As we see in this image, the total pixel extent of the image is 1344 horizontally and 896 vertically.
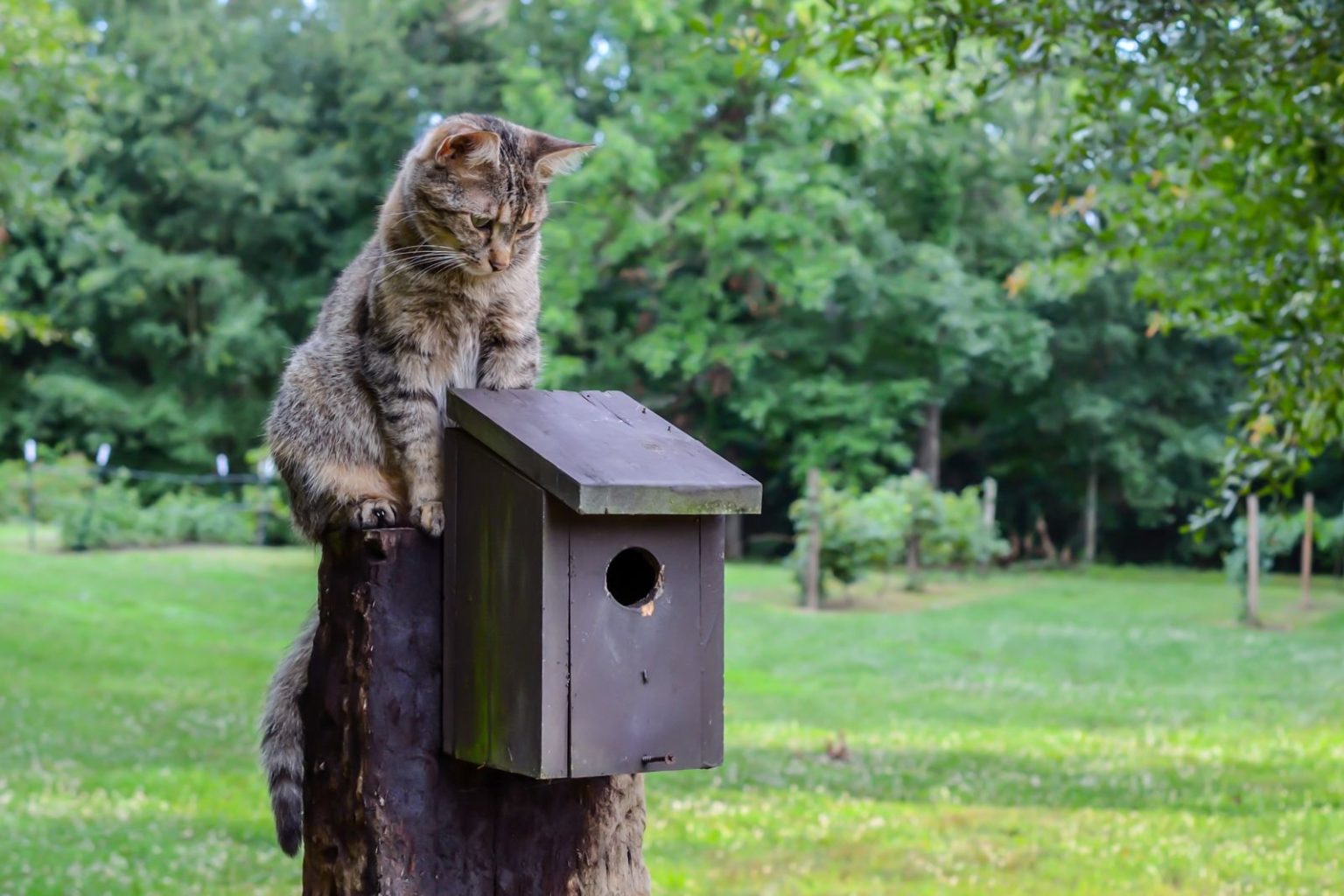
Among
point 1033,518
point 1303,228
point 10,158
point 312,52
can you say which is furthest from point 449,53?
point 1303,228

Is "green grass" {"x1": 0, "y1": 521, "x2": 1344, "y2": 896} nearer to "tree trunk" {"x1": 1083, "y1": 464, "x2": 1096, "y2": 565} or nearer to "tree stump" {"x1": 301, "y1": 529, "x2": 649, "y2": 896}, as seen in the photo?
"tree stump" {"x1": 301, "y1": 529, "x2": 649, "y2": 896}

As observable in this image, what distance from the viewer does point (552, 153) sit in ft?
10.9

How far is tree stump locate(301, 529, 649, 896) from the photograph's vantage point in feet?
9.95

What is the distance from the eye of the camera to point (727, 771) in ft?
29.7

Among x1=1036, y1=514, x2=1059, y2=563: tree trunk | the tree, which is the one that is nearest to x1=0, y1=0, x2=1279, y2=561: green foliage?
the tree

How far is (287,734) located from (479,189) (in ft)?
4.51

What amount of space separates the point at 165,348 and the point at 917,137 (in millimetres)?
16373

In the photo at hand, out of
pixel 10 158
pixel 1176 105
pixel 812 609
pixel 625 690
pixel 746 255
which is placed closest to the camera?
pixel 625 690

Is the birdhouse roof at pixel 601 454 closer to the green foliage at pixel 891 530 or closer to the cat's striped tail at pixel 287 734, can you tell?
the cat's striped tail at pixel 287 734

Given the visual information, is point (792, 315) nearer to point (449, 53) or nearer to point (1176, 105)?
point (449, 53)

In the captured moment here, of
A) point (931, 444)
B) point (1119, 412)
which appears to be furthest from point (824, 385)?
point (1119, 412)

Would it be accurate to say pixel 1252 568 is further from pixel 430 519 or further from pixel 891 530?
pixel 430 519

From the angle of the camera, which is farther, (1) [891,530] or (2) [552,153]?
(1) [891,530]

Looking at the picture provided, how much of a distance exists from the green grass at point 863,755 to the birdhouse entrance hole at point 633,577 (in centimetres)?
351
